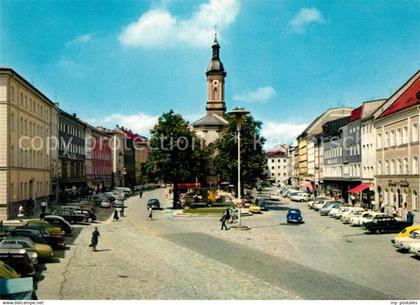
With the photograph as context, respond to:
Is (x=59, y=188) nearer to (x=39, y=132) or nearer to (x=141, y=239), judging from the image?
(x=39, y=132)

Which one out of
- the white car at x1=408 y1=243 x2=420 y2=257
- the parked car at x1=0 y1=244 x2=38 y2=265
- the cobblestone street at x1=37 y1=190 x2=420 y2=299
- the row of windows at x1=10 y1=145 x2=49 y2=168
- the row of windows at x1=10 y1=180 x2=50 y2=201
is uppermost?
the row of windows at x1=10 y1=145 x2=49 y2=168

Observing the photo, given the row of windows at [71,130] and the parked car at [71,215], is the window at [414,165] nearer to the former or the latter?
the parked car at [71,215]

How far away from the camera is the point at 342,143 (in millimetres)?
78938

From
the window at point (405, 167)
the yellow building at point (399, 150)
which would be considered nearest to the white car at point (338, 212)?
the yellow building at point (399, 150)

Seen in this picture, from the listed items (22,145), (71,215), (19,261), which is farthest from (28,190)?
(19,261)

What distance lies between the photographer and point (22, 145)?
5047 cm

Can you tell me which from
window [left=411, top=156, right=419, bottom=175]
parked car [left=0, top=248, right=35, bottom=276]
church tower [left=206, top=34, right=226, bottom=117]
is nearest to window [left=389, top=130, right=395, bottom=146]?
window [left=411, top=156, right=419, bottom=175]

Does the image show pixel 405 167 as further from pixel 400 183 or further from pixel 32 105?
pixel 32 105

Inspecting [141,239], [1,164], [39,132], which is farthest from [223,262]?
[39,132]

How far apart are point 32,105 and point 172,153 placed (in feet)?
55.0

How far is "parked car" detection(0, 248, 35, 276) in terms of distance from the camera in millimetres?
20141

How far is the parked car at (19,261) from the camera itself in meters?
20.1

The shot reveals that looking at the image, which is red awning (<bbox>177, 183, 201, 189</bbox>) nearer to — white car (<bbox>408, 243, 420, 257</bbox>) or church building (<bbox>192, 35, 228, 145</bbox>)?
white car (<bbox>408, 243, 420, 257</bbox>)

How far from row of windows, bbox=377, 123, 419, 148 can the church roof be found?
6272cm
